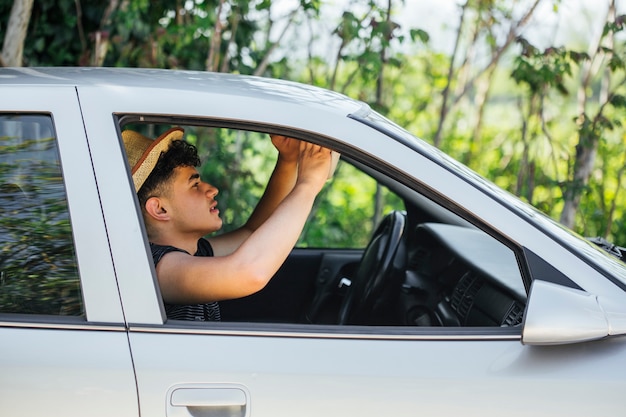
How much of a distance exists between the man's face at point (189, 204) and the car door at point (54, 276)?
1.92 feet

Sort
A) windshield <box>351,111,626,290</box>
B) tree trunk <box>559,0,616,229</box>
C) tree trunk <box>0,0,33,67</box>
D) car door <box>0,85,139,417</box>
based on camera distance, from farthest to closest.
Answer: tree trunk <box>559,0,616,229</box>, tree trunk <box>0,0,33,67</box>, windshield <box>351,111,626,290</box>, car door <box>0,85,139,417</box>

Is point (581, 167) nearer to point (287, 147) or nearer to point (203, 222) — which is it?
point (287, 147)

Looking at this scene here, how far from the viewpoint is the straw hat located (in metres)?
2.45

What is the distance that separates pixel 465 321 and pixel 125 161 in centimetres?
133

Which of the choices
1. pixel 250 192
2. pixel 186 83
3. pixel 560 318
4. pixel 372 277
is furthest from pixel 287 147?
pixel 250 192

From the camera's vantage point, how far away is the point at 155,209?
8.13 ft

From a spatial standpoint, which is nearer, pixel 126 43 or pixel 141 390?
pixel 141 390

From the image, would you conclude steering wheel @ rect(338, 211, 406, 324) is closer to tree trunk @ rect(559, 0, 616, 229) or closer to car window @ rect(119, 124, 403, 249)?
car window @ rect(119, 124, 403, 249)

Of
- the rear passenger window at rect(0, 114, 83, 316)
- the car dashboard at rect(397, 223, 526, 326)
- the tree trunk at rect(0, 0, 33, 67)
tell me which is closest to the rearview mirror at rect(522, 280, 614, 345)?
the car dashboard at rect(397, 223, 526, 326)

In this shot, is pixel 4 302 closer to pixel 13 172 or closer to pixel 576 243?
pixel 13 172

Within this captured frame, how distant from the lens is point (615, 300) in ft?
6.40

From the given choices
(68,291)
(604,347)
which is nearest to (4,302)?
(68,291)

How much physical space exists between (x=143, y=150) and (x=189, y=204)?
23 centimetres

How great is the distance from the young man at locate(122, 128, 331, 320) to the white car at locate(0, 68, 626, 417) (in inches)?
8.2
